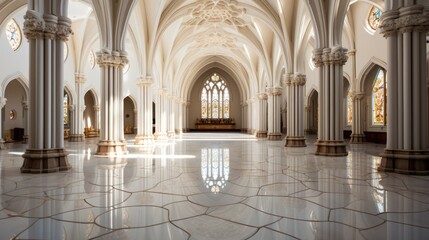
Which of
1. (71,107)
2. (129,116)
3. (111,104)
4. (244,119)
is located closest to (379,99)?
(111,104)

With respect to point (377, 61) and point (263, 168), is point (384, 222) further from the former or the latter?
point (377, 61)

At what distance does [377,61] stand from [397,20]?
1109 cm

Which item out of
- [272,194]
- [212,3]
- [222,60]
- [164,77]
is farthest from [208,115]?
[272,194]

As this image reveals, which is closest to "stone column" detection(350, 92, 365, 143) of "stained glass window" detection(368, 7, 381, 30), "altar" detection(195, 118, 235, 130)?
"stained glass window" detection(368, 7, 381, 30)

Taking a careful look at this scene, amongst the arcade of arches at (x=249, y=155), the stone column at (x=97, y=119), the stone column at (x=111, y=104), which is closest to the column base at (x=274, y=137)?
the arcade of arches at (x=249, y=155)

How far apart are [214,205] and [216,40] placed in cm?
2500

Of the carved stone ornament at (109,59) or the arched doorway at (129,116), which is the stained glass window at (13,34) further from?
the arched doorway at (129,116)

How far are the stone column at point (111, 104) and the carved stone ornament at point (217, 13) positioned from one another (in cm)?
910

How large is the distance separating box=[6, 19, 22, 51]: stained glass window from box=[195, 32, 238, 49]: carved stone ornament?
1321 centimetres

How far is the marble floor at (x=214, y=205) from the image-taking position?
9.84 feet

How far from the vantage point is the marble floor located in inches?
118

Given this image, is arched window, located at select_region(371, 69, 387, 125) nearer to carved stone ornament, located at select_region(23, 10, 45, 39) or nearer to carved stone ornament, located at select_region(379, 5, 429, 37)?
carved stone ornament, located at select_region(379, 5, 429, 37)

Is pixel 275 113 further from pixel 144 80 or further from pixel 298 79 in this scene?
pixel 144 80

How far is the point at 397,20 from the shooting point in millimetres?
6758
